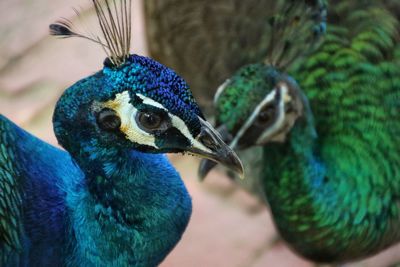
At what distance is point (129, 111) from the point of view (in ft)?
3.16

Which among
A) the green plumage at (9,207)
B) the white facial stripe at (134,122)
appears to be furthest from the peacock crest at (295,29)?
the green plumage at (9,207)

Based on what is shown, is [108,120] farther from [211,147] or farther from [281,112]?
[281,112]

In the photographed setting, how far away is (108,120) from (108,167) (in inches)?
4.3

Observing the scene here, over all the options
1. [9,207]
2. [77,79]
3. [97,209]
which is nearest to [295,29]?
[97,209]

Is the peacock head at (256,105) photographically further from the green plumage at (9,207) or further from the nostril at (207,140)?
the green plumage at (9,207)

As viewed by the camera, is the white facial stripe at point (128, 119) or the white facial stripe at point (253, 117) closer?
the white facial stripe at point (128, 119)

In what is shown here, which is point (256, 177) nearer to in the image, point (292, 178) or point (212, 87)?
point (212, 87)

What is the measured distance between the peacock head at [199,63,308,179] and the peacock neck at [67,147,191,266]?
0.20m

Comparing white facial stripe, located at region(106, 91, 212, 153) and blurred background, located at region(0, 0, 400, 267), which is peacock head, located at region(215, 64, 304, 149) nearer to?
white facial stripe, located at region(106, 91, 212, 153)

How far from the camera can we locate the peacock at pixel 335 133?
1.36m

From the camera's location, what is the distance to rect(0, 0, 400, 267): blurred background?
179 cm

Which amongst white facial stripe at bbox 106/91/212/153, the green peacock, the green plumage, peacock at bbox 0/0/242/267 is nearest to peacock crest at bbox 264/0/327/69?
the green peacock

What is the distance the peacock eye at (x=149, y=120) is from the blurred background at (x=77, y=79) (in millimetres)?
877

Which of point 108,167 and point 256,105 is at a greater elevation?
point 108,167
